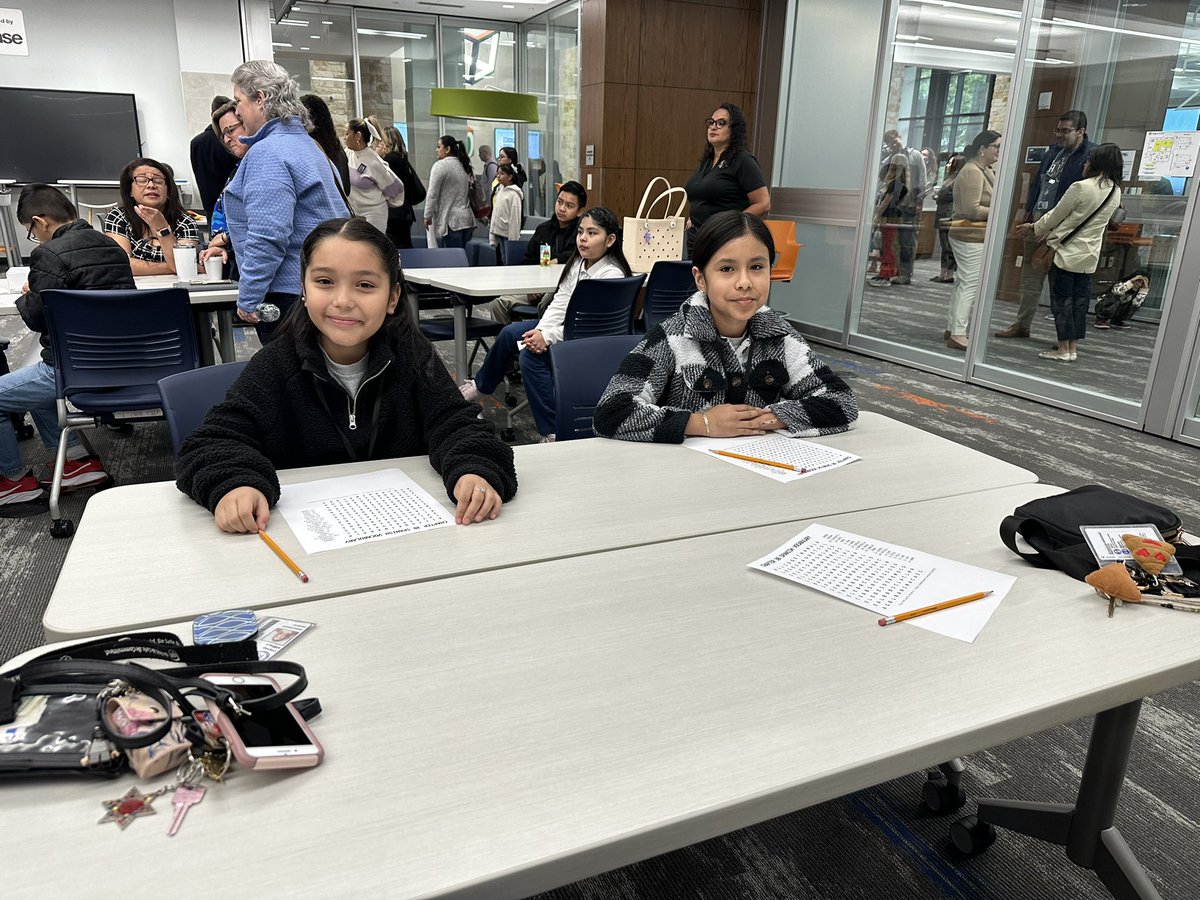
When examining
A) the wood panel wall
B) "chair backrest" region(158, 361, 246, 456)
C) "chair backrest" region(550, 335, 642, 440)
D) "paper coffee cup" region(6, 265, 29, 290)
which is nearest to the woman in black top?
the wood panel wall

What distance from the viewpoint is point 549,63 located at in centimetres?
1057

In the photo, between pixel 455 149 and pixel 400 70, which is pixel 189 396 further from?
pixel 400 70


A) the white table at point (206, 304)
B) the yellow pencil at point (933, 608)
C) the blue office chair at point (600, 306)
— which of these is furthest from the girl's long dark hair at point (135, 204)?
the yellow pencil at point (933, 608)

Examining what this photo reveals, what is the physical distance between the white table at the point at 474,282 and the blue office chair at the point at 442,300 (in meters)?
0.07

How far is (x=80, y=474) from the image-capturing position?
10.9 ft

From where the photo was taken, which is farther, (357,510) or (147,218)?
(147,218)

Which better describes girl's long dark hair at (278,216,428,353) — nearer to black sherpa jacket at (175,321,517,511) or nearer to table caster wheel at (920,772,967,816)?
black sherpa jacket at (175,321,517,511)

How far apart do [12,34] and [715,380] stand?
10583 mm

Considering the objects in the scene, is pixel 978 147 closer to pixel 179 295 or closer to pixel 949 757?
pixel 179 295

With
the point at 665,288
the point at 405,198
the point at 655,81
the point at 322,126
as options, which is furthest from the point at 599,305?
the point at 655,81

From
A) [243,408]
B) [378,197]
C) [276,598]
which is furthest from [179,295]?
[378,197]

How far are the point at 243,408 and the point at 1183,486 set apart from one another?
3.83m

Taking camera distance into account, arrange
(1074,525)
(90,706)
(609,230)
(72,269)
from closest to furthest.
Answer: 1. (90,706)
2. (1074,525)
3. (72,269)
4. (609,230)

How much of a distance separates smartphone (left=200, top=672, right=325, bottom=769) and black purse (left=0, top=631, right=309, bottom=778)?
0.01 metres
